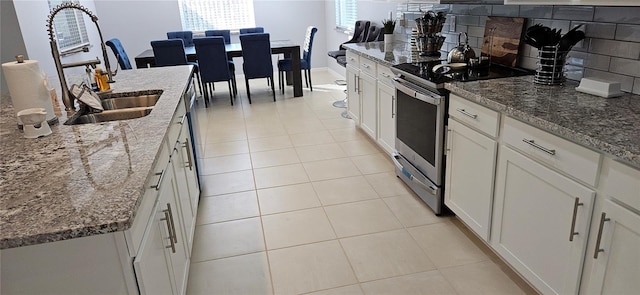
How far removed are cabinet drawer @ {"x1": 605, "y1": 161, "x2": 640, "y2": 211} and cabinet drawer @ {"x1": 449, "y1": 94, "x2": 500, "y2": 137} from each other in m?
0.62

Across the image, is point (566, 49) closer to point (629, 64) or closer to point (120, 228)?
point (629, 64)

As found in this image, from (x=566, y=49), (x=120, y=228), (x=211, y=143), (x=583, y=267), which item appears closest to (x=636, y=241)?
(x=583, y=267)

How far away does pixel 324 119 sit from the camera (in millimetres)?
4977

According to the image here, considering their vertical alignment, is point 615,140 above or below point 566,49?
below

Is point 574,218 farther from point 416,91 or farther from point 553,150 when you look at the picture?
point 416,91

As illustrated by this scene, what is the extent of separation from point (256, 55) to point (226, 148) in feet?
6.84

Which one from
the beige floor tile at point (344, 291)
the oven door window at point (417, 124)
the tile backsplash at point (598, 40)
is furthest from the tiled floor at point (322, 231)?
the tile backsplash at point (598, 40)

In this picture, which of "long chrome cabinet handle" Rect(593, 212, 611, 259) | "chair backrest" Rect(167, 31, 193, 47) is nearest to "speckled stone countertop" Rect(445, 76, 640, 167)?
"long chrome cabinet handle" Rect(593, 212, 611, 259)

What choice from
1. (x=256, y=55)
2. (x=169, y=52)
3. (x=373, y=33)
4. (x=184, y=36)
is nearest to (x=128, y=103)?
(x=169, y=52)

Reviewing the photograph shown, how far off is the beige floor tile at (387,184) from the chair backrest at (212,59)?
3.24 meters

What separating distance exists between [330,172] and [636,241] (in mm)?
2307

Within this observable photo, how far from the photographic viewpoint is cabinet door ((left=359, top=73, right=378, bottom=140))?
146 inches

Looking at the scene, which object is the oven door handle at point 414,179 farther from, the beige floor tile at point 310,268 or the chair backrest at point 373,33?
the chair backrest at point 373,33

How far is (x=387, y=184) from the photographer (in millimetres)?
3219
